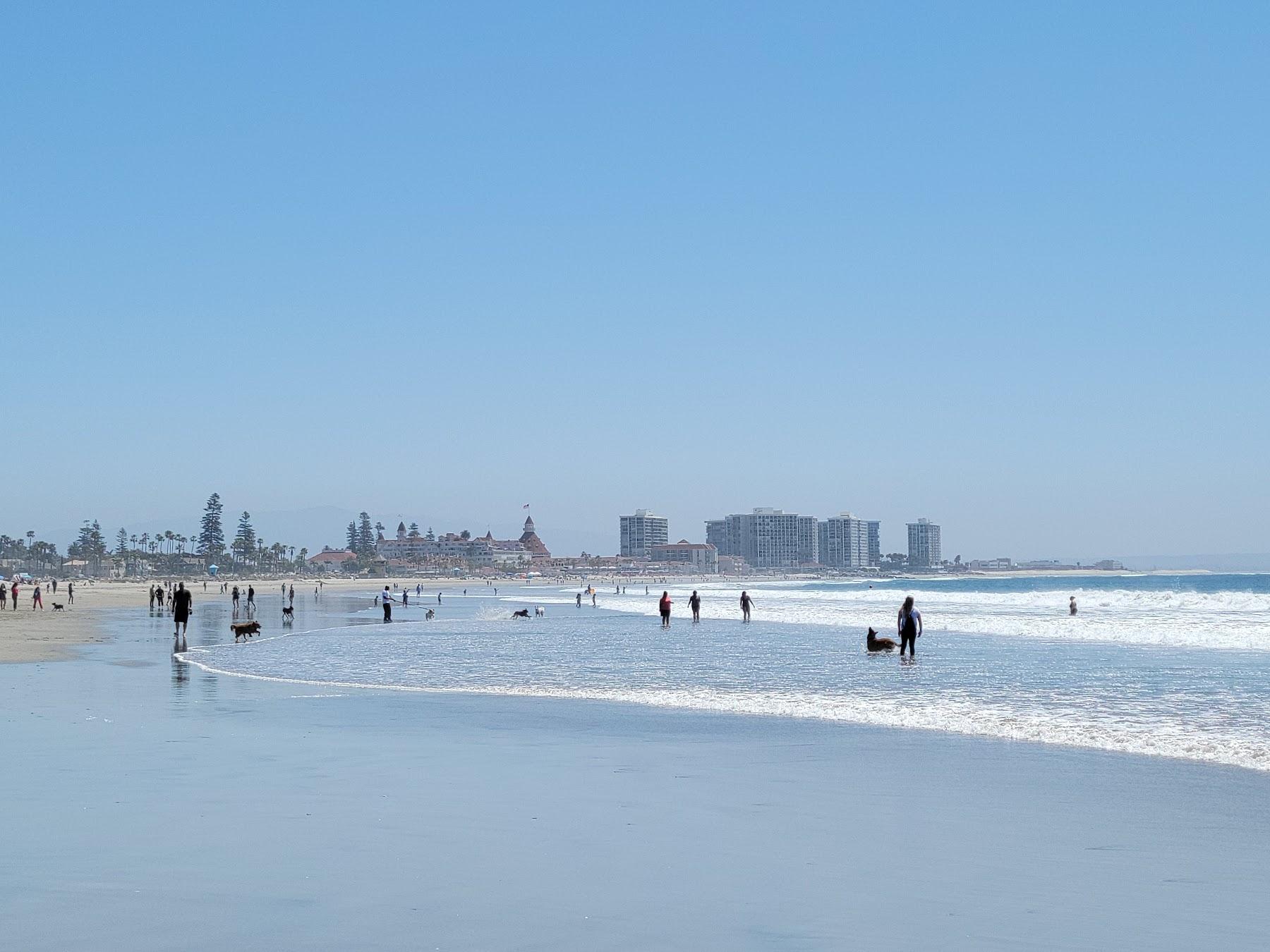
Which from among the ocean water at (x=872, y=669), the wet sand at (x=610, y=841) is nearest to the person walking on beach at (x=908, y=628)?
the ocean water at (x=872, y=669)

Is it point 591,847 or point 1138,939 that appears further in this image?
point 591,847

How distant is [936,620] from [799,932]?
147ft

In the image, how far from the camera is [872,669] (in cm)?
2288

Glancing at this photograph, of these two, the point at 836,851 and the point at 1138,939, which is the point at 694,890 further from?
the point at 1138,939

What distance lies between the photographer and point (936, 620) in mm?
48250

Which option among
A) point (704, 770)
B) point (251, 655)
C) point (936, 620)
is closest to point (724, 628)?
point (936, 620)

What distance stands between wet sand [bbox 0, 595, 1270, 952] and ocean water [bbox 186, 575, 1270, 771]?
85.0 inches

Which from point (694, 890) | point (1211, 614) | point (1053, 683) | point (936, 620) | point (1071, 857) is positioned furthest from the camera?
point (1211, 614)

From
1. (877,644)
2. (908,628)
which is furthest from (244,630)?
(908,628)

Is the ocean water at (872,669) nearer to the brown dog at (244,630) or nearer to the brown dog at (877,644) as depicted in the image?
the brown dog at (877,644)

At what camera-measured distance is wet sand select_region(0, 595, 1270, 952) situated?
565 cm

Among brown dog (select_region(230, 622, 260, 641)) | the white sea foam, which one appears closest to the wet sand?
brown dog (select_region(230, 622, 260, 641))

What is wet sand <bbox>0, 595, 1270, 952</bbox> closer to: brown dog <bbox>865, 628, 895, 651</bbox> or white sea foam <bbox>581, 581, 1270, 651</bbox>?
brown dog <bbox>865, 628, 895, 651</bbox>

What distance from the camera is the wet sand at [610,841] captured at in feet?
18.5
